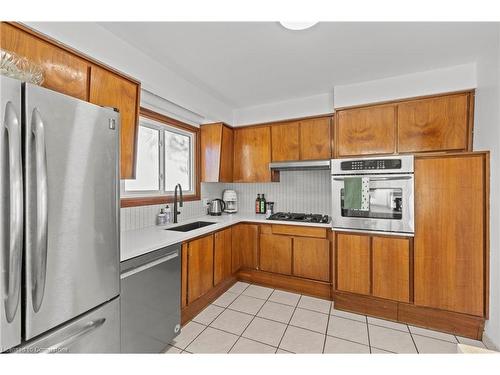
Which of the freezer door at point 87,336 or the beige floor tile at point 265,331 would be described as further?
the beige floor tile at point 265,331

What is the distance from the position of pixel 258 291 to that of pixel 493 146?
8.41ft

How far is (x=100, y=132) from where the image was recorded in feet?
3.77

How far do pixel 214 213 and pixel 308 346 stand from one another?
6.42ft

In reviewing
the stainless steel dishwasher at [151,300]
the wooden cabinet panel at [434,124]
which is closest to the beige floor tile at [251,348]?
the stainless steel dishwasher at [151,300]

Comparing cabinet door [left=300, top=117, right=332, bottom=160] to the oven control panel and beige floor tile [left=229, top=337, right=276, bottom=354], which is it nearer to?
the oven control panel

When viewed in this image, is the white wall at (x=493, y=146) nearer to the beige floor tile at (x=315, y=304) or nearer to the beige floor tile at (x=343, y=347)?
the beige floor tile at (x=343, y=347)

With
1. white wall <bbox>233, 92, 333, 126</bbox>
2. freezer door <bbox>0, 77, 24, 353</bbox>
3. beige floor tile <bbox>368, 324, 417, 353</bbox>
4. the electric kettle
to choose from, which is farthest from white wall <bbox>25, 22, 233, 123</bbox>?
beige floor tile <bbox>368, 324, 417, 353</bbox>

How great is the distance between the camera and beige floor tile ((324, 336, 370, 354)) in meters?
1.70

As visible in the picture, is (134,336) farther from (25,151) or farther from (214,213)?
(214,213)

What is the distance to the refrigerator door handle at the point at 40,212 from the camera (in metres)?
0.88

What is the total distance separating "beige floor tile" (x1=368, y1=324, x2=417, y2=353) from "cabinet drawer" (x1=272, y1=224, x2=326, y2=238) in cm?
96

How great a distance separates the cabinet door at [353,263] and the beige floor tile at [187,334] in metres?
1.43
